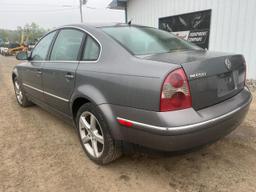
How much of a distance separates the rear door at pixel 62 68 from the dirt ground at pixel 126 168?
63 centimetres

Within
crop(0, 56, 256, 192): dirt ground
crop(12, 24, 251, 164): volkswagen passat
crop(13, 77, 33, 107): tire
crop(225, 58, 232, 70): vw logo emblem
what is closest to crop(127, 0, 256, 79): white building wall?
crop(0, 56, 256, 192): dirt ground

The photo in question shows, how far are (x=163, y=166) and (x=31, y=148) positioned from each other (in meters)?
1.80

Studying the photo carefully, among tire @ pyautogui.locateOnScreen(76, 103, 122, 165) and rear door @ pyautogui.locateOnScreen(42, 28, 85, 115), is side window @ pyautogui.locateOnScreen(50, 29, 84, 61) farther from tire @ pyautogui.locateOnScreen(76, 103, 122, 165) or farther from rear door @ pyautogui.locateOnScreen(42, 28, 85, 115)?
tire @ pyautogui.locateOnScreen(76, 103, 122, 165)

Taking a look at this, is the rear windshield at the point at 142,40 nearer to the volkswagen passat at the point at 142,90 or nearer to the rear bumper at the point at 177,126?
the volkswagen passat at the point at 142,90

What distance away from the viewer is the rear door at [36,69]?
349 centimetres

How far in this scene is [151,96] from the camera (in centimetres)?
177

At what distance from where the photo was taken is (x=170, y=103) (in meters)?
1.75

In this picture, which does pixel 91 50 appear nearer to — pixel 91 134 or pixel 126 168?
pixel 91 134

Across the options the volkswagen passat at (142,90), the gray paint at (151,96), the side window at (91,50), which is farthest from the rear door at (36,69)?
the gray paint at (151,96)

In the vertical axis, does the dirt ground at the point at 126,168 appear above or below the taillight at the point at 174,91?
below

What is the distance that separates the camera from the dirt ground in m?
2.16

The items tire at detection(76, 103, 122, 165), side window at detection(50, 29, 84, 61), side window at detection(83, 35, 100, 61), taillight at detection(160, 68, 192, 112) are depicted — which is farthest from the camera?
side window at detection(50, 29, 84, 61)

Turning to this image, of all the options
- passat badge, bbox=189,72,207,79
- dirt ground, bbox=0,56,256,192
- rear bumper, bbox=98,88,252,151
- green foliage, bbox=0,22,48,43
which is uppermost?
green foliage, bbox=0,22,48,43

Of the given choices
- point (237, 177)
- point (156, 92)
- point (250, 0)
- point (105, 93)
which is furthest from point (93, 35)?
point (250, 0)
